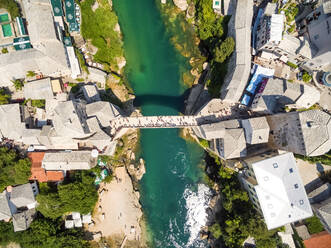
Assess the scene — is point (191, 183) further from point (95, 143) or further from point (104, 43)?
point (104, 43)

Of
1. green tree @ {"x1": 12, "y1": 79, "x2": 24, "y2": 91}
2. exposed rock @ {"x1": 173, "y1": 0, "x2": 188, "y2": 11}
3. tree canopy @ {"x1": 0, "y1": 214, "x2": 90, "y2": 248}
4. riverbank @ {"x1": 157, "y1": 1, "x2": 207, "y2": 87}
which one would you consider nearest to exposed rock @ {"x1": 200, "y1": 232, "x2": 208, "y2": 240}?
tree canopy @ {"x1": 0, "y1": 214, "x2": 90, "y2": 248}

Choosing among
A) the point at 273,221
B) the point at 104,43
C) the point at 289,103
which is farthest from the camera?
the point at 104,43

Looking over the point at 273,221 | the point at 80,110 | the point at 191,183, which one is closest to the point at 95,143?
the point at 80,110

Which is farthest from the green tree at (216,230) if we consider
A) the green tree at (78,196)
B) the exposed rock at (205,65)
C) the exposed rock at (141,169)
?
the exposed rock at (205,65)

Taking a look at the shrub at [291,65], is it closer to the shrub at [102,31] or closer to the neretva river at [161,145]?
the neretva river at [161,145]

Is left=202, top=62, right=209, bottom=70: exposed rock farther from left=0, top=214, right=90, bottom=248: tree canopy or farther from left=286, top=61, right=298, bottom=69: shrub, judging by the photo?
left=0, top=214, right=90, bottom=248: tree canopy
